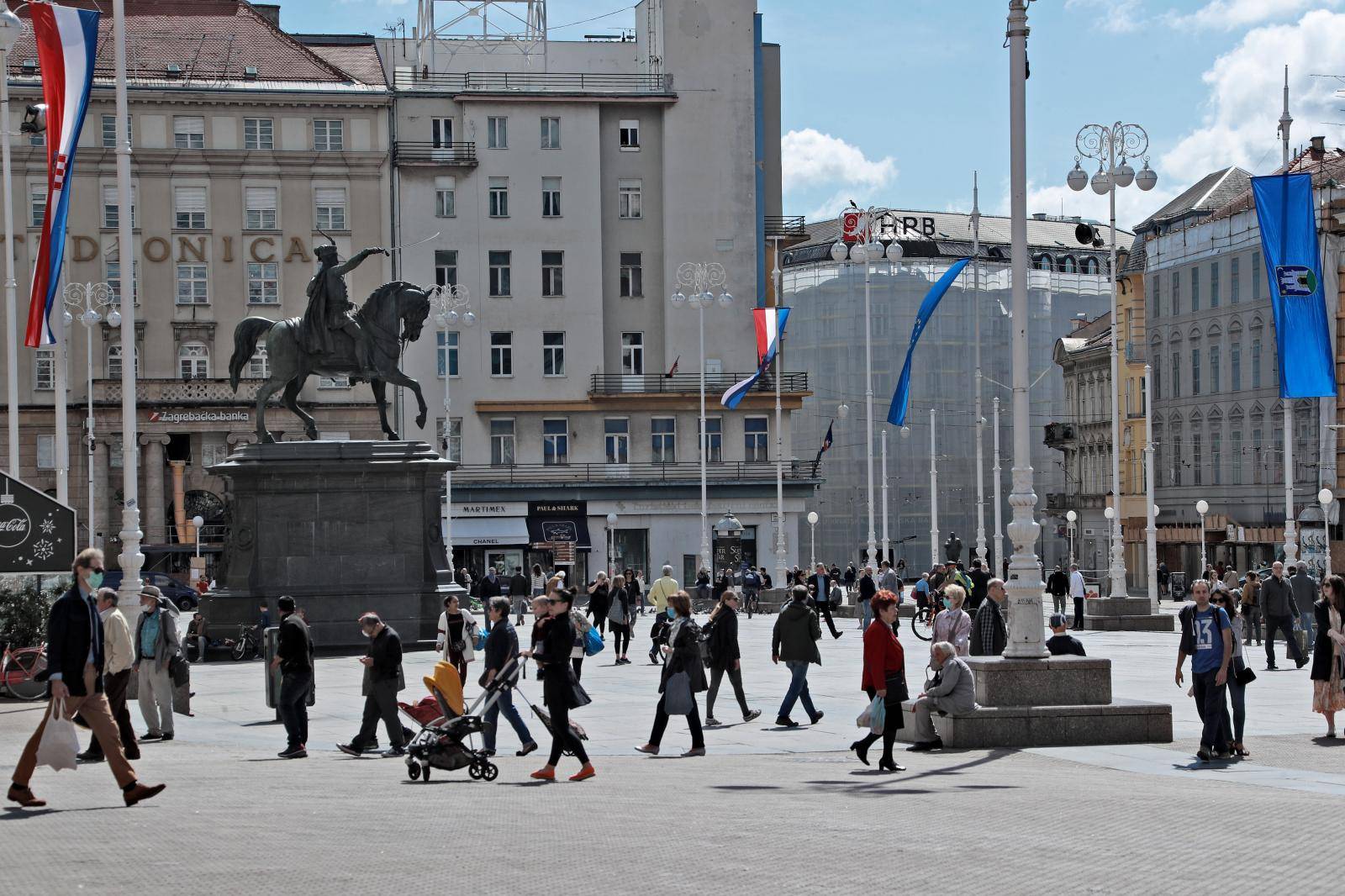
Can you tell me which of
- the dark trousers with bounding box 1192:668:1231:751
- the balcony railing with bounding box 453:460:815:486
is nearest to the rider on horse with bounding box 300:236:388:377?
the dark trousers with bounding box 1192:668:1231:751

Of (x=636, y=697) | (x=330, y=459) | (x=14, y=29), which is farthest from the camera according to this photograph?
(x=330, y=459)

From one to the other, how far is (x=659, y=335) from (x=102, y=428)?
67.3 ft

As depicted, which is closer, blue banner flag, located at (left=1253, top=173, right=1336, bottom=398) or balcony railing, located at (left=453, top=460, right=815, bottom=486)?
blue banner flag, located at (left=1253, top=173, right=1336, bottom=398)

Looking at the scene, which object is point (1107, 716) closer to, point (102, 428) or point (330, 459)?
→ point (330, 459)

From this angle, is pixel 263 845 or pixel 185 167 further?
pixel 185 167

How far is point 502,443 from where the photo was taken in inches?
2963

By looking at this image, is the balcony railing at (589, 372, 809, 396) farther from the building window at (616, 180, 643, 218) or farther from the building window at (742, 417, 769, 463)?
the building window at (616, 180, 643, 218)

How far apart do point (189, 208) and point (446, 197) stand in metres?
9.26

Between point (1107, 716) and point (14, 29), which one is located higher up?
point (14, 29)

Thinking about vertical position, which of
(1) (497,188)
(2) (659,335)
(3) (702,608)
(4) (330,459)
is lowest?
(3) (702,608)

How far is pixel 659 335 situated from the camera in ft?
250

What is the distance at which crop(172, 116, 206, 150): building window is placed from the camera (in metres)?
72.5

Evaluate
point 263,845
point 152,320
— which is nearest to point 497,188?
point 152,320

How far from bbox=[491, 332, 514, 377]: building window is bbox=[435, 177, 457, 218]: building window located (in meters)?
4.81
